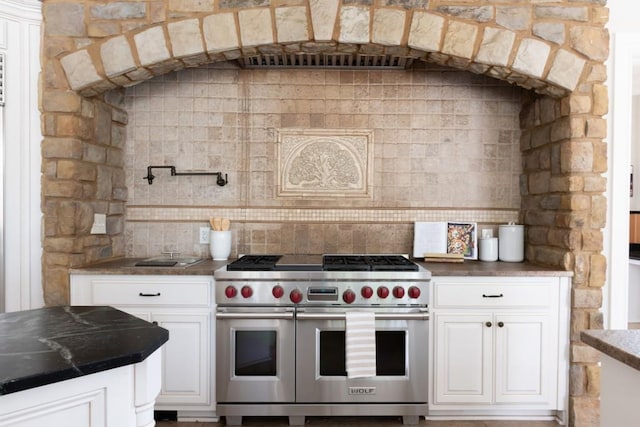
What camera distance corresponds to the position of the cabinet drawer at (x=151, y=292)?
258 cm

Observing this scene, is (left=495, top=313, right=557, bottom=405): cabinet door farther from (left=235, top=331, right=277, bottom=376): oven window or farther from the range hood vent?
the range hood vent

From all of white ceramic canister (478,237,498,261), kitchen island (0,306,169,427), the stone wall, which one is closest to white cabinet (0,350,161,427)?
kitchen island (0,306,169,427)

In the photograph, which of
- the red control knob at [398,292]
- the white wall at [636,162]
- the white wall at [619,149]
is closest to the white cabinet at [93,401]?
the red control knob at [398,292]

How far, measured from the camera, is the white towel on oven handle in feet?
8.14

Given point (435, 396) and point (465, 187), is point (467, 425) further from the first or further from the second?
point (465, 187)

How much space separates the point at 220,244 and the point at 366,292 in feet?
3.89

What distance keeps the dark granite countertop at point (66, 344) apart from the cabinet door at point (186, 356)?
101 centimetres

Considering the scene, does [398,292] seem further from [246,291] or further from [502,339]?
[246,291]

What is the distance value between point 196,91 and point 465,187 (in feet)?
7.30

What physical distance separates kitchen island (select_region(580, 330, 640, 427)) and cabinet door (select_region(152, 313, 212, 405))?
80.3 inches

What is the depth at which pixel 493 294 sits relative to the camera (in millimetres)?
2600

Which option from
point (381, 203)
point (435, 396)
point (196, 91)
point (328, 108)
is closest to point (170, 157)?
point (196, 91)

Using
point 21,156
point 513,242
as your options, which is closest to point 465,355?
point 513,242

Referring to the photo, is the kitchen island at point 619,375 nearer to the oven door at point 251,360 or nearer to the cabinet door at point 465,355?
the cabinet door at point 465,355
